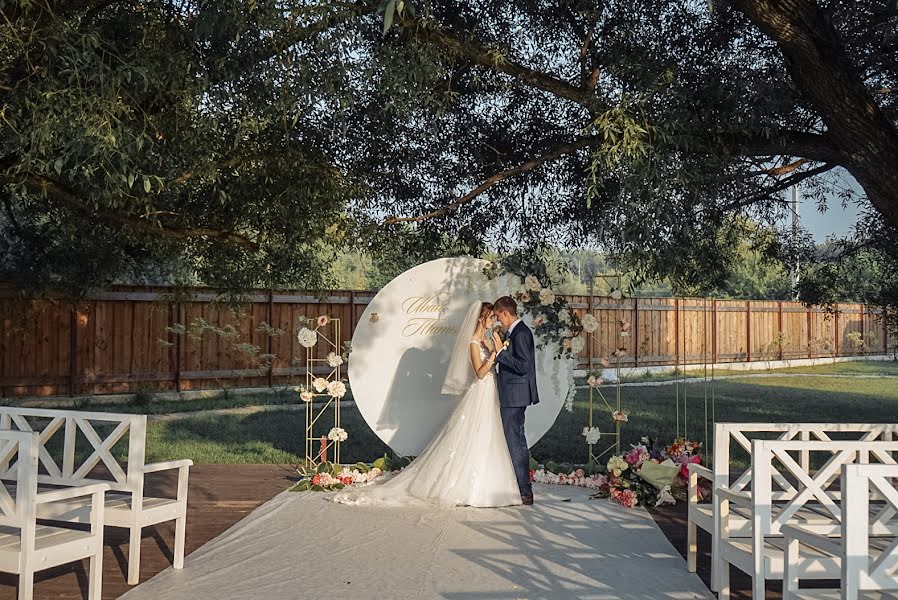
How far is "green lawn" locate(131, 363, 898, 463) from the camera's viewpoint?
1133 cm

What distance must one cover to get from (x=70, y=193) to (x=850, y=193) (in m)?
8.48

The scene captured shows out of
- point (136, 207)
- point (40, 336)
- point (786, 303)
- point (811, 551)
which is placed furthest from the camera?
point (786, 303)

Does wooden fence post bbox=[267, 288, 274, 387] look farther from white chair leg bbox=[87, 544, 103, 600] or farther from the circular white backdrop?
white chair leg bbox=[87, 544, 103, 600]

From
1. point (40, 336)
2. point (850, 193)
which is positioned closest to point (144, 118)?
point (850, 193)

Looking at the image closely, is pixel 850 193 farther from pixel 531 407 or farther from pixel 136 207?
pixel 136 207

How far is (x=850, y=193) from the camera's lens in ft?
35.0

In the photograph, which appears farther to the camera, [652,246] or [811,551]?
[652,246]

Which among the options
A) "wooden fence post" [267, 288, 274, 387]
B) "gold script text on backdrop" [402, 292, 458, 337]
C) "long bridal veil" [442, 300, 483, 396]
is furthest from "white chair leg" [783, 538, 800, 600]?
"wooden fence post" [267, 288, 274, 387]

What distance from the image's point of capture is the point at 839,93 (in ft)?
23.0

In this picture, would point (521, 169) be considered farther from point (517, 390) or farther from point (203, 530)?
point (203, 530)

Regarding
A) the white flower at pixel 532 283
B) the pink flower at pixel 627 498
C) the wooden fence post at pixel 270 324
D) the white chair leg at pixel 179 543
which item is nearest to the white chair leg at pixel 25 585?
the white chair leg at pixel 179 543

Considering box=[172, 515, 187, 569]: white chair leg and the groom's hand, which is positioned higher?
the groom's hand

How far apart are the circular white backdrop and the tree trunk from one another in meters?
3.71

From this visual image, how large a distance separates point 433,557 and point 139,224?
4.66m
